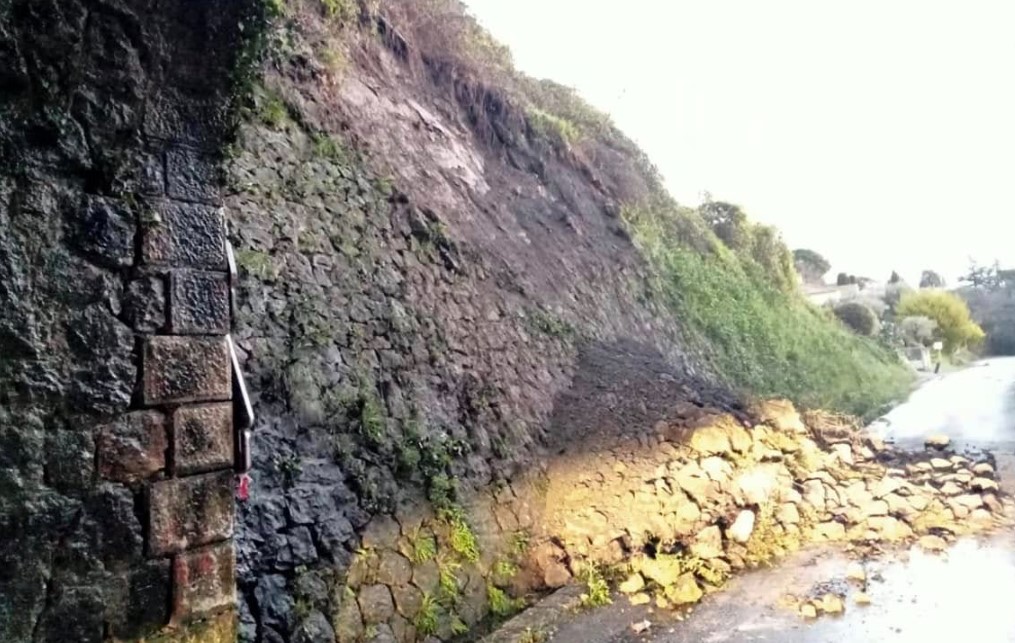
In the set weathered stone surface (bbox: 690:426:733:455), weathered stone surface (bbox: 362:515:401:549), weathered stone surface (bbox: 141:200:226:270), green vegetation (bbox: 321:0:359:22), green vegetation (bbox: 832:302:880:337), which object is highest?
green vegetation (bbox: 321:0:359:22)

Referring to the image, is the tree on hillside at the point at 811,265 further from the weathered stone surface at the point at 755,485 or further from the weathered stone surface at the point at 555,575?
the weathered stone surface at the point at 555,575

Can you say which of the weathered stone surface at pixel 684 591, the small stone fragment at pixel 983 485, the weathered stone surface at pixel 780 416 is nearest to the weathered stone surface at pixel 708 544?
the weathered stone surface at pixel 684 591

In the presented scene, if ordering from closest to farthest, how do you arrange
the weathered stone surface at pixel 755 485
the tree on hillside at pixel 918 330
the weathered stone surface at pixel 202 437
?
the weathered stone surface at pixel 202 437, the weathered stone surface at pixel 755 485, the tree on hillside at pixel 918 330

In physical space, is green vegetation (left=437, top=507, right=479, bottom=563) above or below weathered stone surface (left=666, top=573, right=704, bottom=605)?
above

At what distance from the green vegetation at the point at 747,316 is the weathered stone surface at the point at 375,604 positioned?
978 centimetres

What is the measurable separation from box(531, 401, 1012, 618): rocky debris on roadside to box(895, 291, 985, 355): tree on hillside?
29.9 meters

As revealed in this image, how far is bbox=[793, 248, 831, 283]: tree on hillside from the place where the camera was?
45.1 meters

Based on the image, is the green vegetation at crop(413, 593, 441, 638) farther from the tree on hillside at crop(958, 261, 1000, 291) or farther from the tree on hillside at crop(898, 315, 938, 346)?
the tree on hillside at crop(958, 261, 1000, 291)

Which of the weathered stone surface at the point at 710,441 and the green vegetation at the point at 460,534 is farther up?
the weathered stone surface at the point at 710,441

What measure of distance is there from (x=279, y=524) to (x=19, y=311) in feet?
9.33

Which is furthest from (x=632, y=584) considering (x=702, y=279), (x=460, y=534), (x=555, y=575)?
(x=702, y=279)

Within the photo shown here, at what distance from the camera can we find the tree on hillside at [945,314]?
35469mm

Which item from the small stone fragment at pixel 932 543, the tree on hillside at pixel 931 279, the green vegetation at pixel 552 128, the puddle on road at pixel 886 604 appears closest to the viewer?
the puddle on road at pixel 886 604

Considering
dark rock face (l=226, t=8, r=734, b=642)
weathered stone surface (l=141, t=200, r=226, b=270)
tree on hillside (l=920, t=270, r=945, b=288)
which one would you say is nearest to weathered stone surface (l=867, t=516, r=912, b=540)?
dark rock face (l=226, t=8, r=734, b=642)
